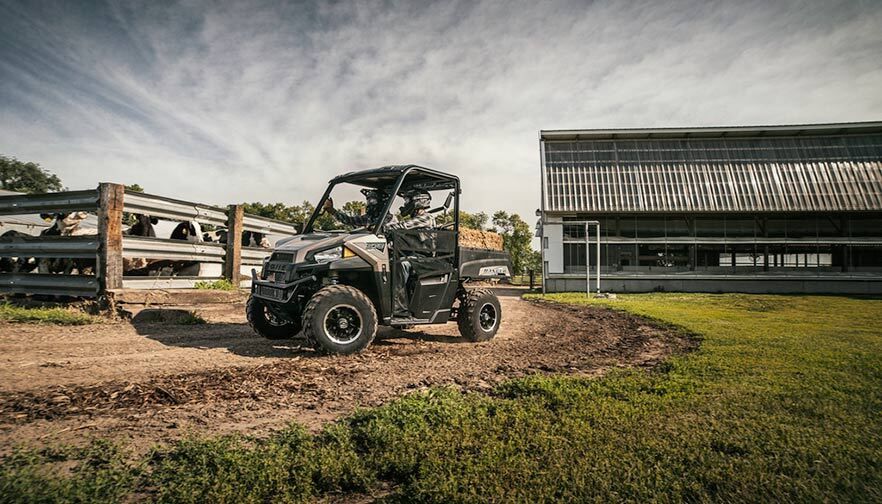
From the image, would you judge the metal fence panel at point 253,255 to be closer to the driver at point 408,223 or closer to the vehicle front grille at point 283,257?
the vehicle front grille at point 283,257

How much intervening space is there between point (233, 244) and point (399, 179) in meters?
5.79

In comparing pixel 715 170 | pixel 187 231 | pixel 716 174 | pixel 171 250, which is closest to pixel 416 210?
pixel 171 250

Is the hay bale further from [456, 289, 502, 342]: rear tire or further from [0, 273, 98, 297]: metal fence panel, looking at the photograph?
[0, 273, 98, 297]: metal fence panel

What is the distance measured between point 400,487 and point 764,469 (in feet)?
6.66

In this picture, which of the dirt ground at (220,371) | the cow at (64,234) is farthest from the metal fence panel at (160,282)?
the cow at (64,234)

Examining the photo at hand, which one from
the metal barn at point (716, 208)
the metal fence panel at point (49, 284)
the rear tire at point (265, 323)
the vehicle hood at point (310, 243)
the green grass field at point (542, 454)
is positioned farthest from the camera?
the metal barn at point (716, 208)

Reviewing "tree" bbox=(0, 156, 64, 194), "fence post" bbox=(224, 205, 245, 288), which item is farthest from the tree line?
"fence post" bbox=(224, 205, 245, 288)

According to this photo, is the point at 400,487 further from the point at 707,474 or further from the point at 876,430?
the point at 876,430

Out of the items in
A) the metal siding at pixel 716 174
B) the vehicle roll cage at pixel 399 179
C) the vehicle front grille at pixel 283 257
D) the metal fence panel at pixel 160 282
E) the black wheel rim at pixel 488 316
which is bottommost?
the black wheel rim at pixel 488 316

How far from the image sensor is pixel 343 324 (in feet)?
18.2

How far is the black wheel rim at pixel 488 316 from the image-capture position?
7.48m

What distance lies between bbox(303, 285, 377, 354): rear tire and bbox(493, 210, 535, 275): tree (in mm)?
31209

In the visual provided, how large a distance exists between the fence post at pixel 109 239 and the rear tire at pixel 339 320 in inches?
183

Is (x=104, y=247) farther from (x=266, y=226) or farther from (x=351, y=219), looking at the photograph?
(x=266, y=226)
